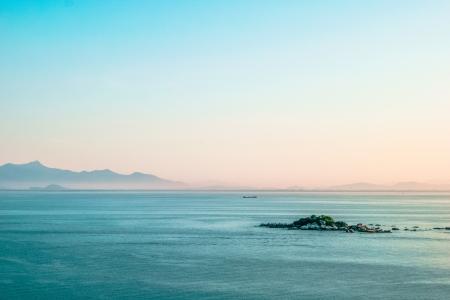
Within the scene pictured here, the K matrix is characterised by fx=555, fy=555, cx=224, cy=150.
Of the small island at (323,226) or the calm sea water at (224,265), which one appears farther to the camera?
the small island at (323,226)

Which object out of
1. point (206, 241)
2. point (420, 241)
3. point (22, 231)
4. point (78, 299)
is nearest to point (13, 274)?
point (78, 299)

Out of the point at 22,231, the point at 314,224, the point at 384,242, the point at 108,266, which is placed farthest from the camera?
the point at 314,224

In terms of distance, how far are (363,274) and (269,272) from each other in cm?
792

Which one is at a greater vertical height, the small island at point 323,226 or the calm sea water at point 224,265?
the small island at point 323,226

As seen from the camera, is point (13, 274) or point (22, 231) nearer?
point (13, 274)

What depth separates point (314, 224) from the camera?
91375 mm

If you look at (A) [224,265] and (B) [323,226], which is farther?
(B) [323,226]

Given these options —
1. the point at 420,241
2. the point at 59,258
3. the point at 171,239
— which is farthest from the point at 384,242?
the point at 59,258

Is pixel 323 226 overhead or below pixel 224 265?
overhead

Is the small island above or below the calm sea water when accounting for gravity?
above

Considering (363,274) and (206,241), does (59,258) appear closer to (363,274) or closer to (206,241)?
(206,241)

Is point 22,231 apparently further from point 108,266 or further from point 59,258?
point 108,266

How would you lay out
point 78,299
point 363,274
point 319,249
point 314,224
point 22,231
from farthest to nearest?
point 314,224, point 22,231, point 319,249, point 363,274, point 78,299

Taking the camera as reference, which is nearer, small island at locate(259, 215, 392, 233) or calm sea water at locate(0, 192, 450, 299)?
calm sea water at locate(0, 192, 450, 299)
